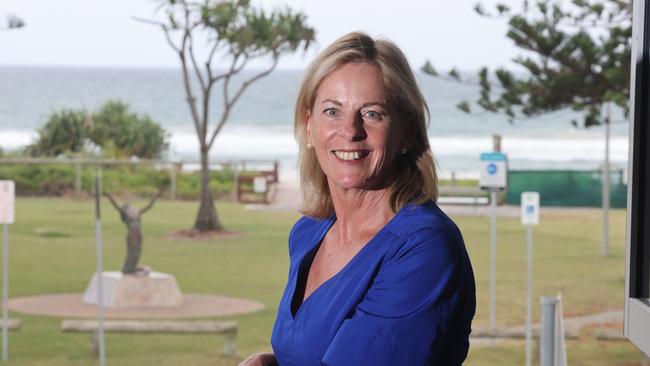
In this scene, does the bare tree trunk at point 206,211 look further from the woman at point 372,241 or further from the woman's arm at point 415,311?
the woman's arm at point 415,311

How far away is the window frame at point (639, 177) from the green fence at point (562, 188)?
23160mm

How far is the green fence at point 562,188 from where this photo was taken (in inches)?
995

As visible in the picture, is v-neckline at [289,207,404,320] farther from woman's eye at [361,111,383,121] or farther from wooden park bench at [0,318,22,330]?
wooden park bench at [0,318,22,330]

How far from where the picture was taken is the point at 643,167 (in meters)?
1.71

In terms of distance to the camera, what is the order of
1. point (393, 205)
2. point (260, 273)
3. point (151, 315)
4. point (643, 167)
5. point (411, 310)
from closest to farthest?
point (411, 310), point (393, 205), point (643, 167), point (151, 315), point (260, 273)

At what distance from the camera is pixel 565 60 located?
13.3 metres

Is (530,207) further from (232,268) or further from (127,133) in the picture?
(127,133)

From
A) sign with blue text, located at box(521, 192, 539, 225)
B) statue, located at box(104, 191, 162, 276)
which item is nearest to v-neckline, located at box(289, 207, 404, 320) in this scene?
sign with blue text, located at box(521, 192, 539, 225)

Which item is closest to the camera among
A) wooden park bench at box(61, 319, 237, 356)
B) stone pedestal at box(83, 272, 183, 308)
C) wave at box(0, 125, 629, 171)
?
wooden park bench at box(61, 319, 237, 356)

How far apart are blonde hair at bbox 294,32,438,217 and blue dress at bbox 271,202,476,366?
1.8 inches

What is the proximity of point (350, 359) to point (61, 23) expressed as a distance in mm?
62833

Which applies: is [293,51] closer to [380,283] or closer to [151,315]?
[151,315]

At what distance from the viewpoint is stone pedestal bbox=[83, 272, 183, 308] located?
12.1 meters

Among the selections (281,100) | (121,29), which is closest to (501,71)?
(281,100)
